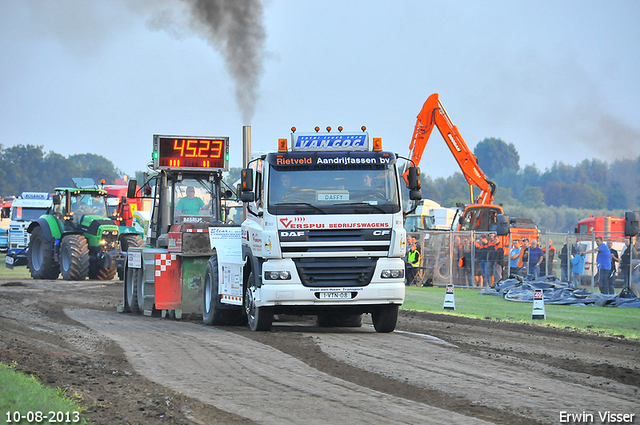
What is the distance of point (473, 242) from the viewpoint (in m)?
29.4

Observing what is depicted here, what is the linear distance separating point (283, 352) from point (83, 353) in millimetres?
2661

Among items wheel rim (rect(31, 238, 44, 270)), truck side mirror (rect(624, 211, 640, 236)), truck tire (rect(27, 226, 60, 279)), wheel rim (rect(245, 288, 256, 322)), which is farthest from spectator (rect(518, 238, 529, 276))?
wheel rim (rect(31, 238, 44, 270))

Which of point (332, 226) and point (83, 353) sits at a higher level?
point (332, 226)

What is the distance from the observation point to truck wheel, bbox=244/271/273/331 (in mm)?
14062

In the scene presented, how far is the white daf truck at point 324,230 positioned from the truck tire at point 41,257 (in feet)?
62.1

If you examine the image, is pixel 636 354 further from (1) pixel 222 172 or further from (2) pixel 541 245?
(2) pixel 541 245

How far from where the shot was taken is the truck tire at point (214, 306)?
15.8 meters

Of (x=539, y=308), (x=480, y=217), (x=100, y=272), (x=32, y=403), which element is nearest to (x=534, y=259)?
(x=480, y=217)

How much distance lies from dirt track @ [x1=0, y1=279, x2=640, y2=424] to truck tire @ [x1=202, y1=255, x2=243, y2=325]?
455 millimetres

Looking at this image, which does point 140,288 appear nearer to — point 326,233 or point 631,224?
point 326,233

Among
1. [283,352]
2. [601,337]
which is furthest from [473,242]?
[283,352]

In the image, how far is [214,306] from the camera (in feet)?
51.8

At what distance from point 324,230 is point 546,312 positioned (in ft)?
26.9

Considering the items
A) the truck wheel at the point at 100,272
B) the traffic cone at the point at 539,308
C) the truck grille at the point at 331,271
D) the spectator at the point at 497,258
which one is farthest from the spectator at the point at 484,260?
the truck grille at the point at 331,271
